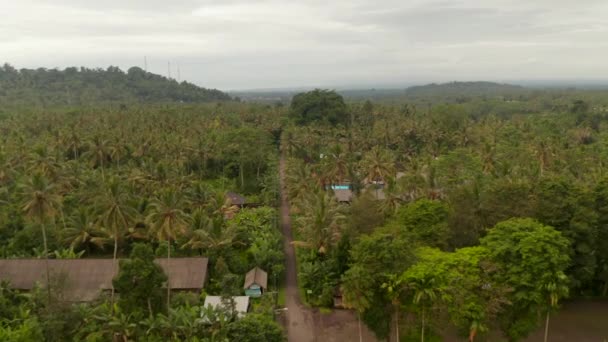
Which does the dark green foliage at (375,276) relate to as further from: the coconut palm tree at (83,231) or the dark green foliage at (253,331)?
the coconut palm tree at (83,231)

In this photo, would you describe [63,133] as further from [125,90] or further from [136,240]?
[125,90]

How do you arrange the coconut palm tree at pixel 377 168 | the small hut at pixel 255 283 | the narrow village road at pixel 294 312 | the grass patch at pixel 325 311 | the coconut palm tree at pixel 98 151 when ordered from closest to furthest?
1. the narrow village road at pixel 294 312
2. the grass patch at pixel 325 311
3. the small hut at pixel 255 283
4. the coconut palm tree at pixel 377 168
5. the coconut palm tree at pixel 98 151

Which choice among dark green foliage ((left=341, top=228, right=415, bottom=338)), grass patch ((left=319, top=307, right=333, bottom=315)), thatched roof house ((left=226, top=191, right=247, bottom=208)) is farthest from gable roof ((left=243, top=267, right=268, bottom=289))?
thatched roof house ((left=226, top=191, right=247, bottom=208))

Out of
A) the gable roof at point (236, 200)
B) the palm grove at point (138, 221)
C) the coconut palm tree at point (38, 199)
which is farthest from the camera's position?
the gable roof at point (236, 200)

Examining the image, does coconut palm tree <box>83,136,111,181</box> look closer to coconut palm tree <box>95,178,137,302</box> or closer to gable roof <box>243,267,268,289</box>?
coconut palm tree <box>95,178,137,302</box>

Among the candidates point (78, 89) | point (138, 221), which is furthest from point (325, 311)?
point (78, 89)

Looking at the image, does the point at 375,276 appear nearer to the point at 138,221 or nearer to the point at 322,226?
the point at 322,226

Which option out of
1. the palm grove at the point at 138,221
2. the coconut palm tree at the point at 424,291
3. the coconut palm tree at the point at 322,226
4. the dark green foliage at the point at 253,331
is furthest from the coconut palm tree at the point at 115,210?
the coconut palm tree at the point at 424,291
